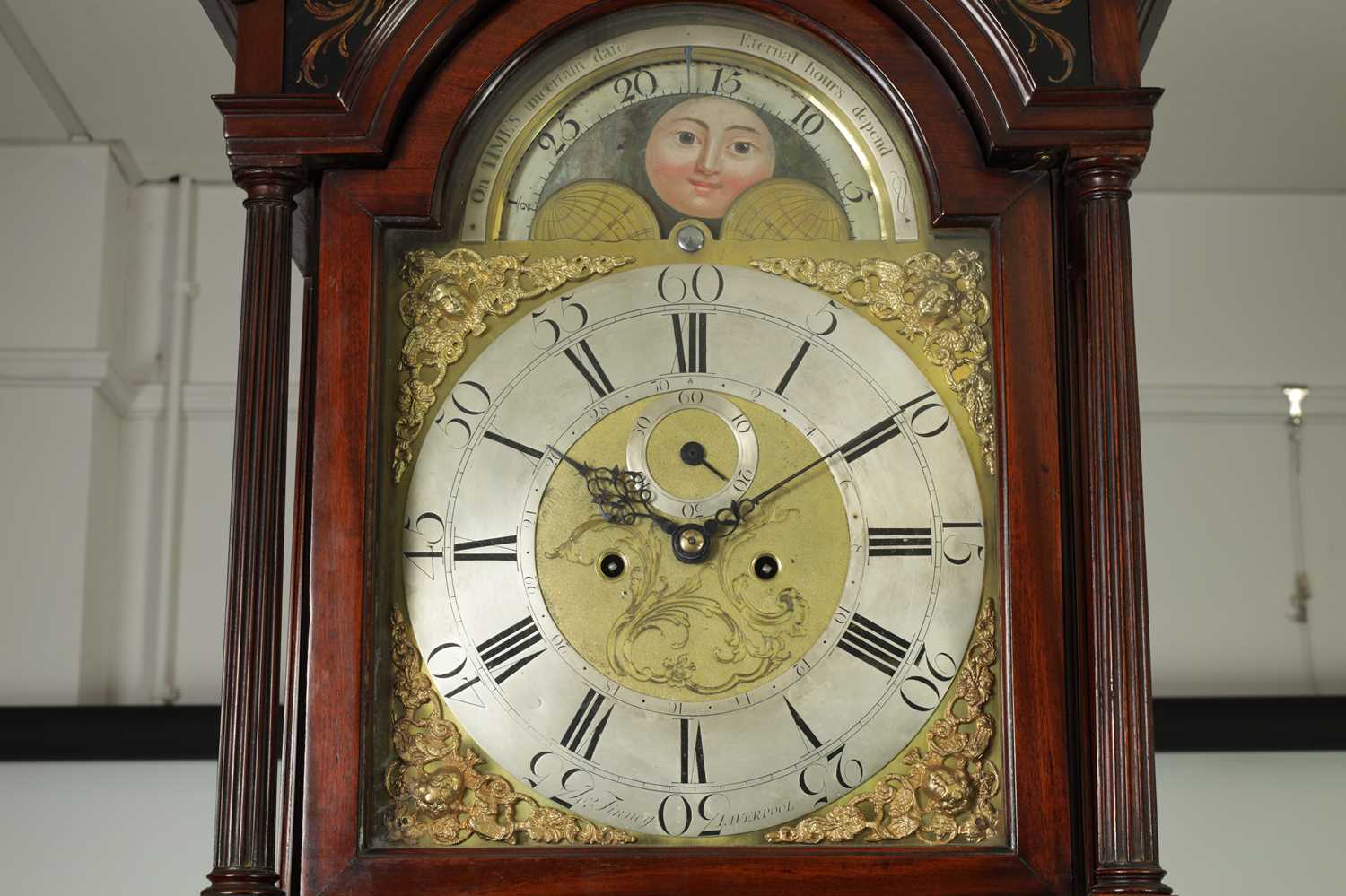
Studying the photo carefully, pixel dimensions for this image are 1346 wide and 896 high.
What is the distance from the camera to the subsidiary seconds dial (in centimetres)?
170

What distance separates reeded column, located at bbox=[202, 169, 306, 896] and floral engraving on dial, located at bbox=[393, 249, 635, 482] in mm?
133

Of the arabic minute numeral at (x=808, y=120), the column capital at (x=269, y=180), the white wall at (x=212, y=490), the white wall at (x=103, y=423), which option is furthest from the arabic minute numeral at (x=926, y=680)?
the white wall at (x=103, y=423)

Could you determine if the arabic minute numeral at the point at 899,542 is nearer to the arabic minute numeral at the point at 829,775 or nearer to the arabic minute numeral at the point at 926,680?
the arabic minute numeral at the point at 926,680

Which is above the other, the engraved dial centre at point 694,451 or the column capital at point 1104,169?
the column capital at point 1104,169

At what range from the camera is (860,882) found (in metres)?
1.64

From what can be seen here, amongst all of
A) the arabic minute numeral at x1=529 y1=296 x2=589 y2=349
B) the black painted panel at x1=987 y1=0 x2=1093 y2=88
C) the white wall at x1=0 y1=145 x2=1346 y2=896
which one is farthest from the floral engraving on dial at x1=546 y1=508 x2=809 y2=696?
the white wall at x1=0 y1=145 x2=1346 y2=896

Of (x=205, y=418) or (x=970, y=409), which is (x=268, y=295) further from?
(x=205, y=418)

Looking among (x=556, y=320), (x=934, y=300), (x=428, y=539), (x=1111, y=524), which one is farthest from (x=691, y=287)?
(x=1111, y=524)

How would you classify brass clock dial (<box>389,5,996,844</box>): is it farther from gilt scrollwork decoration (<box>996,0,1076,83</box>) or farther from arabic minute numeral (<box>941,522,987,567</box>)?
gilt scrollwork decoration (<box>996,0,1076,83</box>)

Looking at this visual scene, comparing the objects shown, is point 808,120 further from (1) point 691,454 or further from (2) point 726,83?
(1) point 691,454

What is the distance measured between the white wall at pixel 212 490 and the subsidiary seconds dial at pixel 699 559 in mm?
1627

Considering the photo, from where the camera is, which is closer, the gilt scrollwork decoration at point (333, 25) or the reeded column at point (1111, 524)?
the reeded column at point (1111, 524)

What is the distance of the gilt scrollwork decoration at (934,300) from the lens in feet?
5.84

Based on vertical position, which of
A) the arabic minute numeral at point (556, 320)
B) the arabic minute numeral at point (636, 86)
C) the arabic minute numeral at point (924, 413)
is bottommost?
the arabic minute numeral at point (924, 413)
